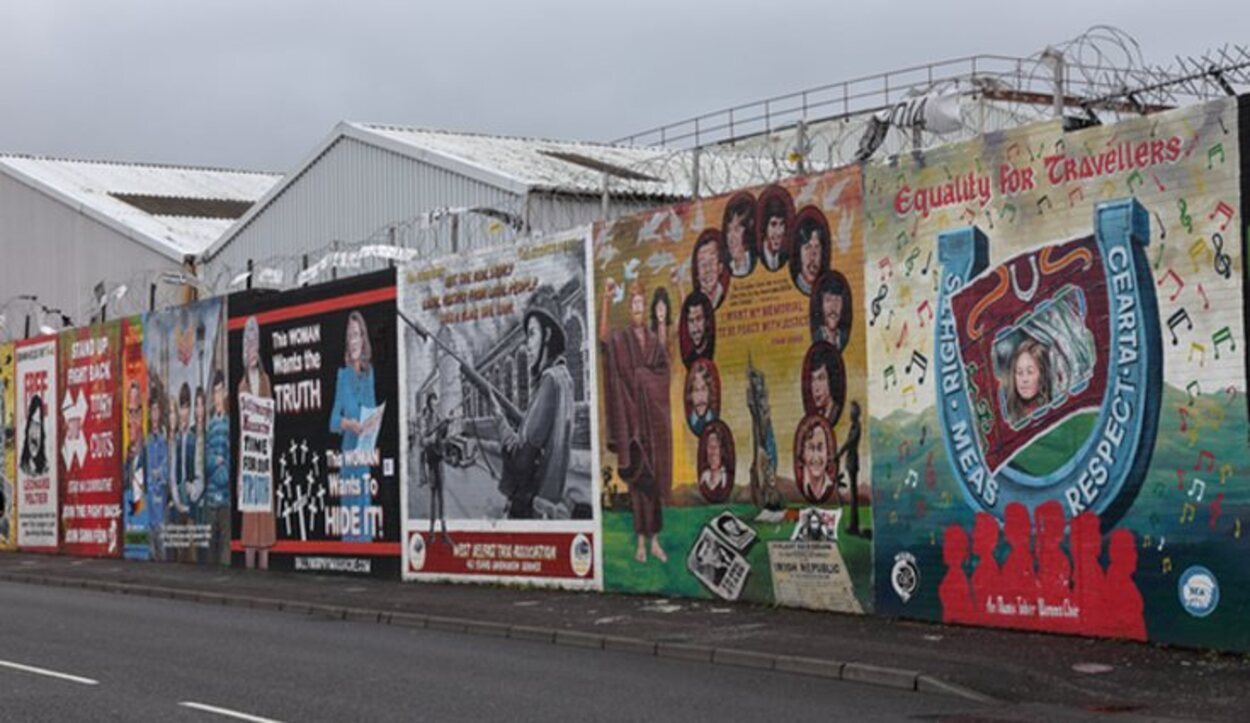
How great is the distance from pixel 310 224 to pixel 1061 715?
30.5 m

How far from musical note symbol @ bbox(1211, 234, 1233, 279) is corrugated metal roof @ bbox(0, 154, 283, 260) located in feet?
→ 109

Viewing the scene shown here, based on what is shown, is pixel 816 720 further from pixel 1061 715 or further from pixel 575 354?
pixel 575 354

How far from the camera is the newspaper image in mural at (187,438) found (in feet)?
96.2

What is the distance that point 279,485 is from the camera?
27.8m

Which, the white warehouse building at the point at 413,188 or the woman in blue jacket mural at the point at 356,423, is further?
the white warehouse building at the point at 413,188

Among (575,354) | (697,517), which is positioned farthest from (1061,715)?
(575,354)

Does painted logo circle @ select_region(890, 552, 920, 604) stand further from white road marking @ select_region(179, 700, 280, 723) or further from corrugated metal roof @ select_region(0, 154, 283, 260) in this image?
corrugated metal roof @ select_region(0, 154, 283, 260)

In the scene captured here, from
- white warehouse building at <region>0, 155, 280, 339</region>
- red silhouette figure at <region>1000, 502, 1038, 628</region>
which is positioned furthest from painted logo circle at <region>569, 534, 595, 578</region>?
white warehouse building at <region>0, 155, 280, 339</region>

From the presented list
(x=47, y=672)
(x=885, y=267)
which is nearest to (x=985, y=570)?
(x=885, y=267)

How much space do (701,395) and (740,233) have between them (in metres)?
1.83

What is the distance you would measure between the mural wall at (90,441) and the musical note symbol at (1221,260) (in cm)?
2215

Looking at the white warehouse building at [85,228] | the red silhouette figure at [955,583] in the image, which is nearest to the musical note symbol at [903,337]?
the red silhouette figure at [955,583]

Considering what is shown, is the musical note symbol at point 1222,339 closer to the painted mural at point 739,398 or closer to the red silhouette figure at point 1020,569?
the red silhouette figure at point 1020,569

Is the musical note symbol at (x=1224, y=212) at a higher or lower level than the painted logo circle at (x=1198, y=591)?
higher
